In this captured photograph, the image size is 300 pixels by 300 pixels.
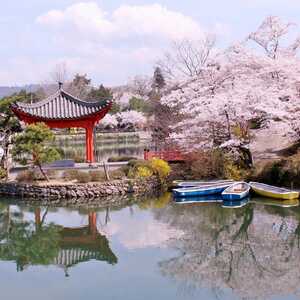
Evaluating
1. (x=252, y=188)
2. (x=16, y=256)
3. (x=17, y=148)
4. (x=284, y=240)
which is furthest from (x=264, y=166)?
(x=16, y=256)

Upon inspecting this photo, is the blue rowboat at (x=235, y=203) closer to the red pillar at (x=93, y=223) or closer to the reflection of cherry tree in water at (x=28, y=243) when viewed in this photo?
the red pillar at (x=93, y=223)

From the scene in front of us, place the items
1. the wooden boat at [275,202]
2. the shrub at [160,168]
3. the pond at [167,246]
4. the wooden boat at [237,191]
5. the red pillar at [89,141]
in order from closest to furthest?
the pond at [167,246] → the wooden boat at [275,202] → the wooden boat at [237,191] → the shrub at [160,168] → the red pillar at [89,141]

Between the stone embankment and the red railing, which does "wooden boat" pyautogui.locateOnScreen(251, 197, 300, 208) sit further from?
the red railing

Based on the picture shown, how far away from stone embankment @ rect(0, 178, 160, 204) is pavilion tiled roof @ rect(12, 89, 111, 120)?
3285mm

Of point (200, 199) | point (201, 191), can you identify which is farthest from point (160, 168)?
point (200, 199)

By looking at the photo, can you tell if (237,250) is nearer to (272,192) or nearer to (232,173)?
(272,192)

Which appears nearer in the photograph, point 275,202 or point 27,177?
point 275,202

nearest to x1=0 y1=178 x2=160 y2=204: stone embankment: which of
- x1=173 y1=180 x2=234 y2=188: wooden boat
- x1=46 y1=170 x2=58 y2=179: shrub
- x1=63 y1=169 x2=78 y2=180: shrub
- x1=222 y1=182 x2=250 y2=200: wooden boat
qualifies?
x1=63 y1=169 x2=78 y2=180: shrub

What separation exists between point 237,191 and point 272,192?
46.2 inches

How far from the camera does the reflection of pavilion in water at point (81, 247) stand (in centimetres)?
1128

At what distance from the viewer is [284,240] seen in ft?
40.5

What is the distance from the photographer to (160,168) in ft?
65.9

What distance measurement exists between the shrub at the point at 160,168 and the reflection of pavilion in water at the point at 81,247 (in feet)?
17.1

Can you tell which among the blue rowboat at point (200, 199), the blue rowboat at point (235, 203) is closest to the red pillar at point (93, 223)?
the blue rowboat at point (200, 199)
